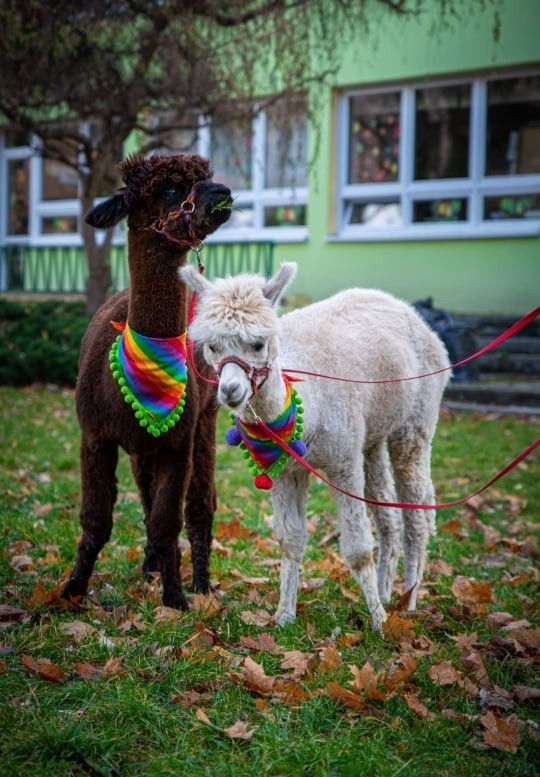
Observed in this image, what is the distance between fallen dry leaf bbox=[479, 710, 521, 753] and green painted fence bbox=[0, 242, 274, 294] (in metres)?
12.7

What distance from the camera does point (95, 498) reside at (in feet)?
14.7

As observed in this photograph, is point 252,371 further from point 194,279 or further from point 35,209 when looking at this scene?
point 35,209

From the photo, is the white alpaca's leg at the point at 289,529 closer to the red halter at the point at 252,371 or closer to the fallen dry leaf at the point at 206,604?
the fallen dry leaf at the point at 206,604

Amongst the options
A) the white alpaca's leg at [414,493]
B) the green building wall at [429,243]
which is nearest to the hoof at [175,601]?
the white alpaca's leg at [414,493]

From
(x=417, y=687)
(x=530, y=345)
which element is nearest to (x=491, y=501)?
(x=417, y=687)

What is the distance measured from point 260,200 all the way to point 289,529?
13.2 m

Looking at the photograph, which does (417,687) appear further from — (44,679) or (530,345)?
(530,345)

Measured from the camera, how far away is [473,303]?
14.4 metres

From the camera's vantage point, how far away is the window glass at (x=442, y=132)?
14844 millimetres

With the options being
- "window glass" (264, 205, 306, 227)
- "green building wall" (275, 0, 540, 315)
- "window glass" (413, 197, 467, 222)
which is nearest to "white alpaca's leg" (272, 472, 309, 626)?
"green building wall" (275, 0, 540, 315)

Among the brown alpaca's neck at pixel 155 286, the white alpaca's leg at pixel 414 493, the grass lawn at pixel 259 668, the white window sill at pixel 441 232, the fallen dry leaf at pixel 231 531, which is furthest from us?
the white window sill at pixel 441 232

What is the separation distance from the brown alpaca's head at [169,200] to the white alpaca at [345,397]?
366 mm

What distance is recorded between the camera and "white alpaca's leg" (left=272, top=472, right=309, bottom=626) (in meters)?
4.48

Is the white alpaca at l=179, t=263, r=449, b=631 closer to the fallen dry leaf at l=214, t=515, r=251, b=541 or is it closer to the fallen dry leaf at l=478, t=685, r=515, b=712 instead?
the fallen dry leaf at l=478, t=685, r=515, b=712
